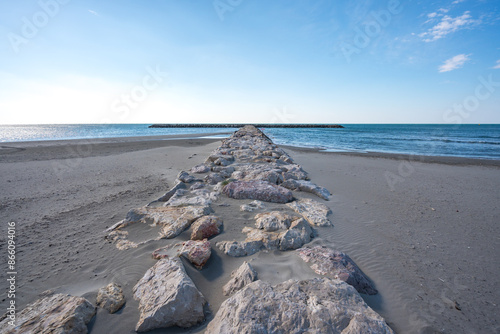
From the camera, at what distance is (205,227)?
347 centimetres

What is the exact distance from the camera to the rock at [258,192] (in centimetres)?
502

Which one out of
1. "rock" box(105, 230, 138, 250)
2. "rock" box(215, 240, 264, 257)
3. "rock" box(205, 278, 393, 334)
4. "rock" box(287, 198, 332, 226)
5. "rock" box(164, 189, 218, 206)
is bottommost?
"rock" box(105, 230, 138, 250)

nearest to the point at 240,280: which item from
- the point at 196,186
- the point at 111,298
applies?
the point at 111,298

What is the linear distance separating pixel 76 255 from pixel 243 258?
2.56 metres

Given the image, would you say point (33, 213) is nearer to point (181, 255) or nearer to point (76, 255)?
point (76, 255)

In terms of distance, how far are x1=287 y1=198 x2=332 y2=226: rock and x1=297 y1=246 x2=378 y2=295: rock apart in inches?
50.2

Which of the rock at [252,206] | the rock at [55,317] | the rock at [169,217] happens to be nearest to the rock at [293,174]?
the rock at [252,206]

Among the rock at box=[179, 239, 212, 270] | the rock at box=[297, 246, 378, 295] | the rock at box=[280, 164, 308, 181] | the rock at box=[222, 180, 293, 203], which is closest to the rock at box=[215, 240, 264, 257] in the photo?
the rock at box=[179, 239, 212, 270]

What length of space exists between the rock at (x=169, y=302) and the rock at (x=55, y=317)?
45cm

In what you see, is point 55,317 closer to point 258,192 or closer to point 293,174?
point 258,192

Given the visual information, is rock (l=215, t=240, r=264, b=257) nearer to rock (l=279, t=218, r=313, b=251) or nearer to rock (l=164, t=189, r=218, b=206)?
rock (l=279, t=218, r=313, b=251)

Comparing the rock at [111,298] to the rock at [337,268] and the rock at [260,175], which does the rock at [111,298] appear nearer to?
the rock at [337,268]

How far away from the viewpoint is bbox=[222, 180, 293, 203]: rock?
502 centimetres

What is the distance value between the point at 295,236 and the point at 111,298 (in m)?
2.36
